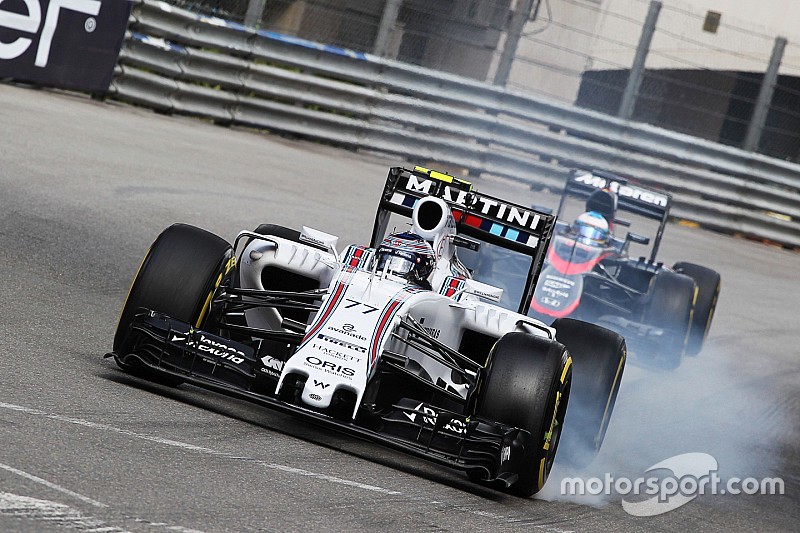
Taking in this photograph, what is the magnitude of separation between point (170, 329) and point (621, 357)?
293cm

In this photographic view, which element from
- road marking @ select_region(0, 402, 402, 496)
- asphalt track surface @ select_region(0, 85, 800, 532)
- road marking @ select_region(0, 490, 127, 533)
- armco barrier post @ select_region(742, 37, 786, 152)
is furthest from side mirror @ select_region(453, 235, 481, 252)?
armco barrier post @ select_region(742, 37, 786, 152)

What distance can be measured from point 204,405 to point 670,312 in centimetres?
695

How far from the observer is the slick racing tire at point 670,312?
39.5 ft

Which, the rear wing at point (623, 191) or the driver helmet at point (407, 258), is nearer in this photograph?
the driver helmet at point (407, 258)

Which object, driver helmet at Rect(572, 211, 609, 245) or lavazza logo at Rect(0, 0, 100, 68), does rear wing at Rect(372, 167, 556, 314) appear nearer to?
driver helmet at Rect(572, 211, 609, 245)

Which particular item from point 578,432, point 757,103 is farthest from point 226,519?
point 757,103

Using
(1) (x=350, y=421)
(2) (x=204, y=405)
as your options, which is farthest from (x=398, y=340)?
(2) (x=204, y=405)

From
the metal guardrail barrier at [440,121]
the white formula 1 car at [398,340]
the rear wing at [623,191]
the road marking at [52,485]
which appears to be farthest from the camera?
the metal guardrail barrier at [440,121]

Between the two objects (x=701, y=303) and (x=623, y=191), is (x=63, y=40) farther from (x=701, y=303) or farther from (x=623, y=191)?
(x=701, y=303)

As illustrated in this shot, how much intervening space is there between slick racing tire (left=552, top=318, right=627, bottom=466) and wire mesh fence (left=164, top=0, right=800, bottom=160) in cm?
1312

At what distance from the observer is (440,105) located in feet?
68.1

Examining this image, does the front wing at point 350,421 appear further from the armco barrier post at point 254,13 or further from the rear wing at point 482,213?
the armco barrier post at point 254,13

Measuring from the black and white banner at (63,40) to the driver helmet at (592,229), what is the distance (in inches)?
305

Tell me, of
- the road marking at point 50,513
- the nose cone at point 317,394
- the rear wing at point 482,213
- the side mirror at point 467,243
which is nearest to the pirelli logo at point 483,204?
the rear wing at point 482,213
